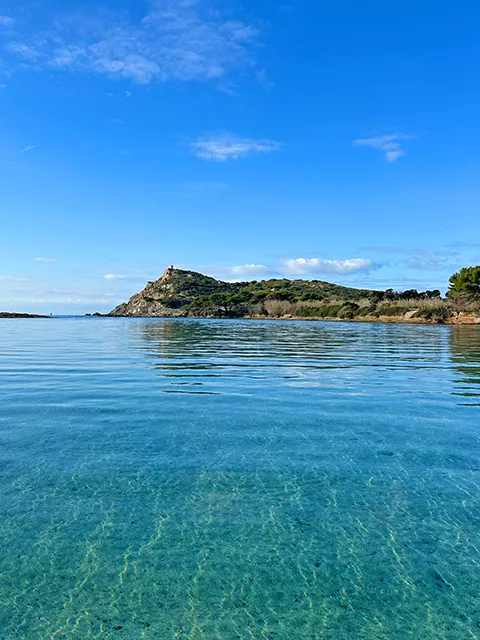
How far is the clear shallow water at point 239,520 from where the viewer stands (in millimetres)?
3270

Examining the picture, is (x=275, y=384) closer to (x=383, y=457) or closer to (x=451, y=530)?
(x=383, y=457)

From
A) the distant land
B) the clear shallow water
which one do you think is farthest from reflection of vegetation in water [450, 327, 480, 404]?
the distant land

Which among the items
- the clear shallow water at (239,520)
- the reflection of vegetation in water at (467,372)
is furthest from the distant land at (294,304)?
the clear shallow water at (239,520)

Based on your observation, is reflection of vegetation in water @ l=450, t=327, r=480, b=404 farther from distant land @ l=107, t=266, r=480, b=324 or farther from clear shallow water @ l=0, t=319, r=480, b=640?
distant land @ l=107, t=266, r=480, b=324

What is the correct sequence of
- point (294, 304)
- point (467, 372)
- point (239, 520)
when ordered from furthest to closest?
point (294, 304) < point (467, 372) < point (239, 520)

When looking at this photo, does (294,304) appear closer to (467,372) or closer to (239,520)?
(467,372)

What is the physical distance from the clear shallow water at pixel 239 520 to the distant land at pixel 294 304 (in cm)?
6640

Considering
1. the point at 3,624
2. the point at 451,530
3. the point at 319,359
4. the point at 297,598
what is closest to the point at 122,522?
the point at 3,624

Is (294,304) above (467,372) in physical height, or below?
above

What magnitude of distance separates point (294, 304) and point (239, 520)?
4319 inches

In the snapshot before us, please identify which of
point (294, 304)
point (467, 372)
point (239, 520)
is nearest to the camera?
point (239, 520)

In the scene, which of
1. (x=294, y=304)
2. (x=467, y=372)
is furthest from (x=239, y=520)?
(x=294, y=304)

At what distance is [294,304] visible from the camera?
113 meters

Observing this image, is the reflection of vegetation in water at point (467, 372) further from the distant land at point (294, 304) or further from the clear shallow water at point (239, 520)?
the distant land at point (294, 304)
